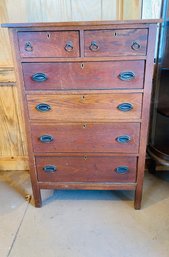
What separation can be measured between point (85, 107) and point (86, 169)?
1.44ft

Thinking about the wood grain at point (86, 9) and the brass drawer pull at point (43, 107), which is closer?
the brass drawer pull at point (43, 107)

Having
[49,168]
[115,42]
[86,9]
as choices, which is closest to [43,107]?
[49,168]

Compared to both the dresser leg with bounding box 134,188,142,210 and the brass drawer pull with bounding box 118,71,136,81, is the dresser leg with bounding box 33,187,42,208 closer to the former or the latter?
the dresser leg with bounding box 134,188,142,210

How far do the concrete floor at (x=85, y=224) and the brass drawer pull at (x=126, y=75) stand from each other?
3.06ft

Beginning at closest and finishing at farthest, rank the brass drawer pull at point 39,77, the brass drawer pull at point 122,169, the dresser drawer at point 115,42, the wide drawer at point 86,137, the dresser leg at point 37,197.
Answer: the dresser drawer at point 115,42, the brass drawer pull at point 39,77, the wide drawer at point 86,137, the brass drawer pull at point 122,169, the dresser leg at point 37,197

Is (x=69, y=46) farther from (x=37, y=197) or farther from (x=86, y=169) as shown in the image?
(x=37, y=197)

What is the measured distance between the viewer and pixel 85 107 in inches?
50.1

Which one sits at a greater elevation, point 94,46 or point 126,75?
point 94,46

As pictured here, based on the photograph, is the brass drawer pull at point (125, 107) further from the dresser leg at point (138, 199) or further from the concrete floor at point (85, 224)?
the concrete floor at point (85, 224)

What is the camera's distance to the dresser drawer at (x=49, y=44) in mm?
1131

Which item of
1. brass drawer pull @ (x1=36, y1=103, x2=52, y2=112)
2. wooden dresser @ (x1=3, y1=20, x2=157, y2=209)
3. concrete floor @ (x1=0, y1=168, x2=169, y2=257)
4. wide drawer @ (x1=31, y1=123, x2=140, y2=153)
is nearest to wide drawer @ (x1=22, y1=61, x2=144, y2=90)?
wooden dresser @ (x1=3, y1=20, x2=157, y2=209)

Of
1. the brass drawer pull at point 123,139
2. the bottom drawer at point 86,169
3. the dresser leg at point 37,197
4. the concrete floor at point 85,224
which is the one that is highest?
the brass drawer pull at point 123,139

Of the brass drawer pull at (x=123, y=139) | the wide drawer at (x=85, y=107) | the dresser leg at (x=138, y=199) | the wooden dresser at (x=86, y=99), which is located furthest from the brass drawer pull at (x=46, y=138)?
the dresser leg at (x=138, y=199)

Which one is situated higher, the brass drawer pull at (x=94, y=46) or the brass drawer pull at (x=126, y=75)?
the brass drawer pull at (x=94, y=46)
